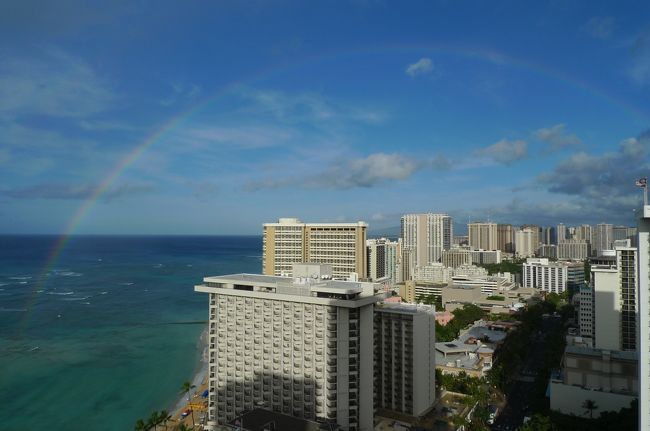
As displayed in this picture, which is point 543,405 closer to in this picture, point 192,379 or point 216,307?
point 216,307

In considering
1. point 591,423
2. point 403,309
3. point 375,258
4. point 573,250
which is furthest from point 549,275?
point 403,309

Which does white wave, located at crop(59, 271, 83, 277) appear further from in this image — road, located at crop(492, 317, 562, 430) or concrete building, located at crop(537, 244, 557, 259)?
concrete building, located at crop(537, 244, 557, 259)

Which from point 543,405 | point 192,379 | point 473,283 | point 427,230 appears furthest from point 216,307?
point 427,230

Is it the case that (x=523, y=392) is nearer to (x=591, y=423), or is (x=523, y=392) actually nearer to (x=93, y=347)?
(x=591, y=423)

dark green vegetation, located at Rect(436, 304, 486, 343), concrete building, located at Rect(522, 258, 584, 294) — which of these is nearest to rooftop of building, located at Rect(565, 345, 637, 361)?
dark green vegetation, located at Rect(436, 304, 486, 343)

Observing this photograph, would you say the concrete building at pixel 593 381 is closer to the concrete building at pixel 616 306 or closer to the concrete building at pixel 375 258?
the concrete building at pixel 616 306

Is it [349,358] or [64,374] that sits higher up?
[349,358]
